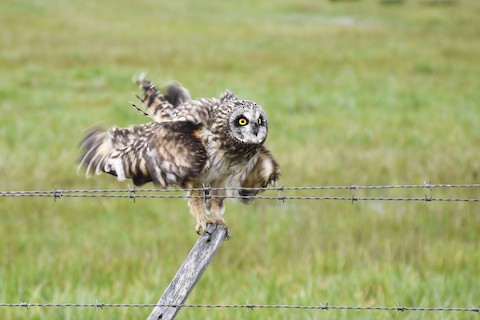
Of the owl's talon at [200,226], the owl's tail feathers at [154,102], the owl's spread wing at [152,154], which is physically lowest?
the owl's talon at [200,226]

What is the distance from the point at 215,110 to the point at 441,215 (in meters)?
4.03

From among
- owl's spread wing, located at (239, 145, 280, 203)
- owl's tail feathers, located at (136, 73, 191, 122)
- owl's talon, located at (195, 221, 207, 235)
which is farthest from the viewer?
owl's tail feathers, located at (136, 73, 191, 122)

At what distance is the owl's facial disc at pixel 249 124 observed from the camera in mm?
3658

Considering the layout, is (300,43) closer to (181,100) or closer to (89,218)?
(89,218)

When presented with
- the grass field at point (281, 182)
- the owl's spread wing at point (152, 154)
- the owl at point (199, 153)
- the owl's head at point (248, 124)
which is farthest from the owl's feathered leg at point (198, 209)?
the grass field at point (281, 182)

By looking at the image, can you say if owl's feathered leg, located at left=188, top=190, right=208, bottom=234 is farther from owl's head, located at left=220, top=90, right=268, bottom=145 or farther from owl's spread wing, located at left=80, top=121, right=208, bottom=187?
owl's head, located at left=220, top=90, right=268, bottom=145

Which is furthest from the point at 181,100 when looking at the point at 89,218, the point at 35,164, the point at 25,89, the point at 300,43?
the point at 300,43

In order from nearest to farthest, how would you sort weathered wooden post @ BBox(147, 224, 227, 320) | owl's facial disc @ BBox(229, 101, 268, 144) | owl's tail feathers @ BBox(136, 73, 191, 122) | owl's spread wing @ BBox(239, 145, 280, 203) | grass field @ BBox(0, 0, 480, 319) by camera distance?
weathered wooden post @ BBox(147, 224, 227, 320), owl's facial disc @ BBox(229, 101, 268, 144), owl's spread wing @ BBox(239, 145, 280, 203), owl's tail feathers @ BBox(136, 73, 191, 122), grass field @ BBox(0, 0, 480, 319)

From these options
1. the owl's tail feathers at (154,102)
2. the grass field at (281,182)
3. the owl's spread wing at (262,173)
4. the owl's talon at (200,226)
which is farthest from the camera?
the grass field at (281,182)

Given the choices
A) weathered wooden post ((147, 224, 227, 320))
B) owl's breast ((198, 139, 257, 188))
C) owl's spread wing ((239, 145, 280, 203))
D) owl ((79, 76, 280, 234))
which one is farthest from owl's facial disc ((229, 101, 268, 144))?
weathered wooden post ((147, 224, 227, 320))

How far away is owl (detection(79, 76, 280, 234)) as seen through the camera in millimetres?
3713

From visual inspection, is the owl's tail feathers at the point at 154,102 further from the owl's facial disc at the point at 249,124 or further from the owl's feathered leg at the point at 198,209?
the owl's facial disc at the point at 249,124

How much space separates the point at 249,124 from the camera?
3.69m

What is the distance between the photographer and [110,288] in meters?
5.64
